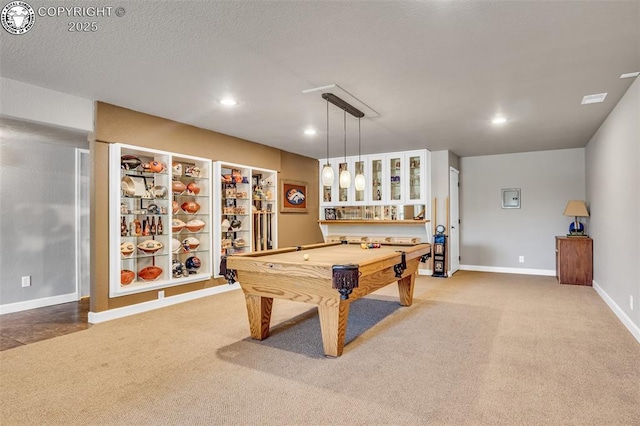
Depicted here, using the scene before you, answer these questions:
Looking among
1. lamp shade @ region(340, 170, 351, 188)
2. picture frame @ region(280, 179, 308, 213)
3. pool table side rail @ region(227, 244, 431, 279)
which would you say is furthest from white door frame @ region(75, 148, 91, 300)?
lamp shade @ region(340, 170, 351, 188)

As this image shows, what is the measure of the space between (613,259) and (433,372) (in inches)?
125

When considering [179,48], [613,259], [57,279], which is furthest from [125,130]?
[613,259]

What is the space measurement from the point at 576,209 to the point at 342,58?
5315 mm

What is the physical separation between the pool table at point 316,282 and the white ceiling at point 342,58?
161 centimetres

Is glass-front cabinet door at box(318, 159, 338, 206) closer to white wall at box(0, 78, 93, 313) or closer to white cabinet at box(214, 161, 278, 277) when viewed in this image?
white cabinet at box(214, 161, 278, 277)

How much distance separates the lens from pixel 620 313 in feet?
12.9

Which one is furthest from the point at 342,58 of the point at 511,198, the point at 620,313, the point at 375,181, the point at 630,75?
the point at 511,198

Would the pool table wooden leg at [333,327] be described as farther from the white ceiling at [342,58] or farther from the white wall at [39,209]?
the white wall at [39,209]

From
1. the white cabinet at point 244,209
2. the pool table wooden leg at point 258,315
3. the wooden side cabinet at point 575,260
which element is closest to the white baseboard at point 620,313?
the wooden side cabinet at point 575,260

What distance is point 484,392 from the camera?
7.67 feet

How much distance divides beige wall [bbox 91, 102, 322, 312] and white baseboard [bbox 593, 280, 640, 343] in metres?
4.80

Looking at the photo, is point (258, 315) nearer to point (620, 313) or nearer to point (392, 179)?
point (620, 313)

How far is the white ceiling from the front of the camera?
7.44 ft

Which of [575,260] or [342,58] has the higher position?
[342,58]
